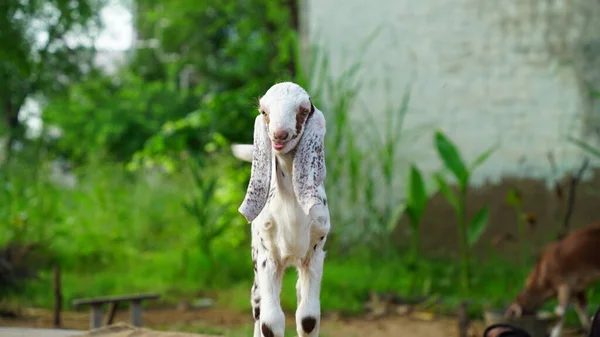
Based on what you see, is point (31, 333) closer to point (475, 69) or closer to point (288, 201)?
point (288, 201)

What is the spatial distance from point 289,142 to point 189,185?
7.21 meters

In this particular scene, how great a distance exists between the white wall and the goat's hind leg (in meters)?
4.55

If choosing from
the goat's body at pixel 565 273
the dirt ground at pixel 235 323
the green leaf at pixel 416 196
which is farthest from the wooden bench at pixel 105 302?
the green leaf at pixel 416 196

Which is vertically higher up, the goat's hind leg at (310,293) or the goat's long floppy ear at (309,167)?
the goat's long floppy ear at (309,167)

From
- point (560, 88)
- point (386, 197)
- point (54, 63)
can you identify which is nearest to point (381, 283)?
point (386, 197)

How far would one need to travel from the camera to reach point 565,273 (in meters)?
4.34

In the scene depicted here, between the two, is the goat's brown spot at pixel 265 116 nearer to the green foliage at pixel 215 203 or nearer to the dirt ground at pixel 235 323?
the dirt ground at pixel 235 323

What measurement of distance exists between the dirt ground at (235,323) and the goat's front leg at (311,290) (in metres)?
2.77

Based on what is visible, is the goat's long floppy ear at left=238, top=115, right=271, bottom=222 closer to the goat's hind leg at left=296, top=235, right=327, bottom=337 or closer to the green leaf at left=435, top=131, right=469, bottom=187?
the goat's hind leg at left=296, top=235, right=327, bottom=337

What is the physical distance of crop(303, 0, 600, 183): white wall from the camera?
605 cm

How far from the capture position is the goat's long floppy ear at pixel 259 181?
A: 175cm

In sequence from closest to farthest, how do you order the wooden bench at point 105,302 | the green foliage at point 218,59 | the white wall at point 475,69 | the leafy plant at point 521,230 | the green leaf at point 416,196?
the wooden bench at point 105,302 → the green leaf at point 416,196 → the leafy plant at point 521,230 → the white wall at point 475,69 → the green foliage at point 218,59

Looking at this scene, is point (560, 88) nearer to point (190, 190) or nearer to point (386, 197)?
point (386, 197)

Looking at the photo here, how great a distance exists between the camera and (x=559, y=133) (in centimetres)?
600
